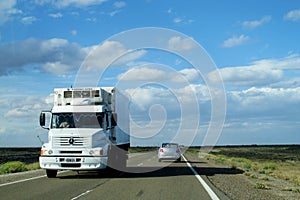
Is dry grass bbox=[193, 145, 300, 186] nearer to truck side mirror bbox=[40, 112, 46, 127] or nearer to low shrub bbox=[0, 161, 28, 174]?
truck side mirror bbox=[40, 112, 46, 127]

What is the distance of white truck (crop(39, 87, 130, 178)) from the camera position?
17969mm

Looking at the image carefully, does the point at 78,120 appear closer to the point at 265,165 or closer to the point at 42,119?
the point at 42,119

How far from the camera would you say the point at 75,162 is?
17.9m

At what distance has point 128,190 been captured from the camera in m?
14.5

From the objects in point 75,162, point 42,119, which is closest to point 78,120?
point 42,119

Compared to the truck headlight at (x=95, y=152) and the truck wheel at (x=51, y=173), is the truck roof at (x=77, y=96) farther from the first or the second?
the truck wheel at (x=51, y=173)

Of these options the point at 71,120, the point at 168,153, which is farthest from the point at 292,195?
the point at 168,153

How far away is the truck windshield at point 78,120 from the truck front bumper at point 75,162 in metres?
1.53

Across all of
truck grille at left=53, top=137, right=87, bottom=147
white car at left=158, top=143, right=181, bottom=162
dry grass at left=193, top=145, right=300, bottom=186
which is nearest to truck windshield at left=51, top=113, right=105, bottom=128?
truck grille at left=53, top=137, right=87, bottom=147

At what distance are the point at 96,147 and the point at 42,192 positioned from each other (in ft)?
14.7

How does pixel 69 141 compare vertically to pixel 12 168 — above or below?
above

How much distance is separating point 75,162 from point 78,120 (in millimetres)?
1922

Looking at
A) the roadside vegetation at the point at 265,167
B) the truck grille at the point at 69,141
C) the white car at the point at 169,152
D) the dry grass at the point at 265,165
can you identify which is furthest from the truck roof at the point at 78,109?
the white car at the point at 169,152

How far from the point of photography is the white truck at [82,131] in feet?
59.0
